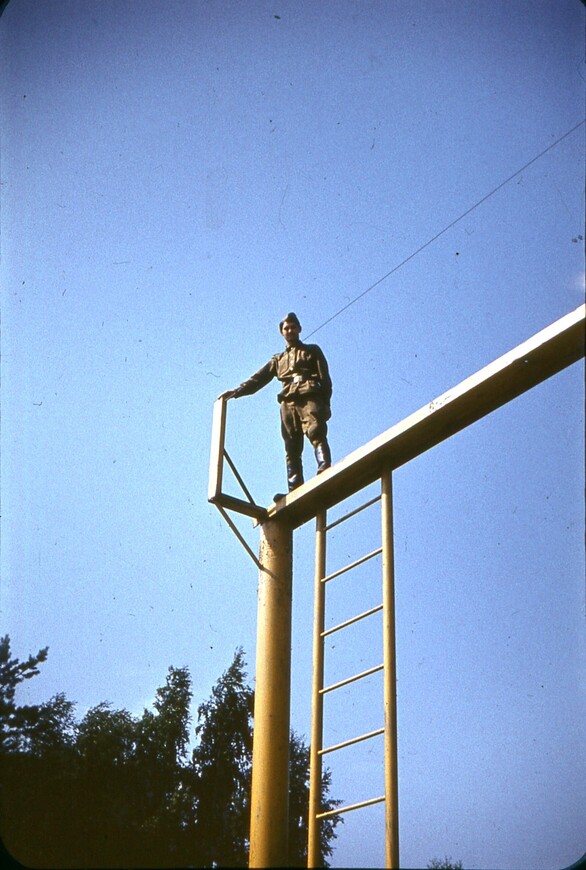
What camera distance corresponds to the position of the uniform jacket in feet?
24.9

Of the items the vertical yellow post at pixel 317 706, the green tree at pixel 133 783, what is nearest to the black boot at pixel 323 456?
the vertical yellow post at pixel 317 706

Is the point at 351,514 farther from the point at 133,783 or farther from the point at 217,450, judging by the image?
the point at 133,783

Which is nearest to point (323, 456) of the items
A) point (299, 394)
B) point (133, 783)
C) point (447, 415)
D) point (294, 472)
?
point (294, 472)

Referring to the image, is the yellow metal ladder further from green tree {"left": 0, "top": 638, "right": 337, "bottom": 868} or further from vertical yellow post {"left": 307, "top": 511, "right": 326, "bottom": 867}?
green tree {"left": 0, "top": 638, "right": 337, "bottom": 868}

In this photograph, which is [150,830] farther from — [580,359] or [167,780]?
[580,359]

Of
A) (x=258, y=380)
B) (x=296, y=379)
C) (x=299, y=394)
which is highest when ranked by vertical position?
(x=258, y=380)

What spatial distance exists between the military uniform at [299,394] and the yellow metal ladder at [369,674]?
0.95 meters

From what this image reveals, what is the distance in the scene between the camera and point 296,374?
7.70m

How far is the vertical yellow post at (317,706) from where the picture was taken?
5598 mm

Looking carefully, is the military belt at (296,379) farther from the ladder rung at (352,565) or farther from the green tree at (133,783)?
the green tree at (133,783)

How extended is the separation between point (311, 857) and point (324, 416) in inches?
134

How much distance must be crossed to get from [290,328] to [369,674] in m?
3.47

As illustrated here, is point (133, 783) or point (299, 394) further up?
point (299, 394)

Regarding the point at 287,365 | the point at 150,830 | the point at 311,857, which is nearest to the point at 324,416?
the point at 287,365
